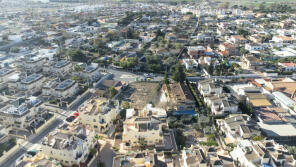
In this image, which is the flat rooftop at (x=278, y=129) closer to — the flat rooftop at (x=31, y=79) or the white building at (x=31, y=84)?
the white building at (x=31, y=84)

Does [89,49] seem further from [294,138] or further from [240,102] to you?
[294,138]

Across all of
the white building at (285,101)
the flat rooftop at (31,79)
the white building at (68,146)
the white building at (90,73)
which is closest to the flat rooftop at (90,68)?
the white building at (90,73)

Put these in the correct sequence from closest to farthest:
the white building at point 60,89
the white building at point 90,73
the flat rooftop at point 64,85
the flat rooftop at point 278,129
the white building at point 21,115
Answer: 1. the flat rooftop at point 278,129
2. the white building at point 21,115
3. the white building at point 60,89
4. the flat rooftop at point 64,85
5. the white building at point 90,73

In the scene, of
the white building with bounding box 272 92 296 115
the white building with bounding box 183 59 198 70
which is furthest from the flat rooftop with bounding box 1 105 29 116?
the white building with bounding box 272 92 296 115

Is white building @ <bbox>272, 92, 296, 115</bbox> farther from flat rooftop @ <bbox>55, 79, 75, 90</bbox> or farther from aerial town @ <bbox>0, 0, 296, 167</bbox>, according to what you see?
flat rooftop @ <bbox>55, 79, 75, 90</bbox>

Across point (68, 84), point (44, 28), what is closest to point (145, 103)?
point (68, 84)

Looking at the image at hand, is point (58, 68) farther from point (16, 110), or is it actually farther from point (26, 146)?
point (26, 146)
